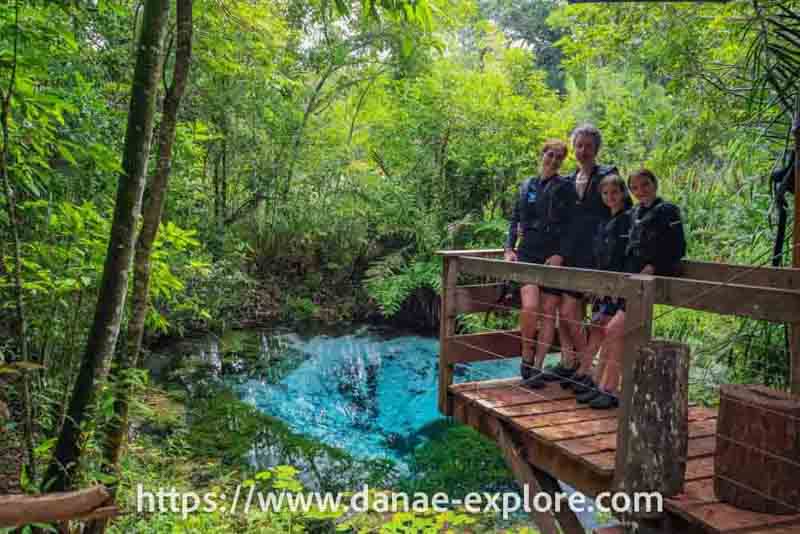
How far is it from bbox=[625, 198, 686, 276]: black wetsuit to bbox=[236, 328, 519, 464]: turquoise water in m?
4.04

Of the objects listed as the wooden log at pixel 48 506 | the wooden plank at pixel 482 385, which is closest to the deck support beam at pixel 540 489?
the wooden plank at pixel 482 385

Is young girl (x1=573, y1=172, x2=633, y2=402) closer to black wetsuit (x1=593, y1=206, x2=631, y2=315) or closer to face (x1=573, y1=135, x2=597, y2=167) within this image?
black wetsuit (x1=593, y1=206, x2=631, y2=315)

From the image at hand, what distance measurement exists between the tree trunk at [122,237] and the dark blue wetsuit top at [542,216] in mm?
2317

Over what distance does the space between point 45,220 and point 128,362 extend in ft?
2.96

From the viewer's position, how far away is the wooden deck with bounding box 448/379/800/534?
6.57 feet

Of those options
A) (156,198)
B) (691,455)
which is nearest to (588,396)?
(691,455)

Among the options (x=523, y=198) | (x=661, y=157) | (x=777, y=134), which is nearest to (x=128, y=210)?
(x=523, y=198)

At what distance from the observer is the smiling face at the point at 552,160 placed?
3459 millimetres

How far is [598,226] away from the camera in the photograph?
3.40 meters

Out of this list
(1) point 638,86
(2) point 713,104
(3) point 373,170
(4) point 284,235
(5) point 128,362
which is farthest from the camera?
(3) point 373,170

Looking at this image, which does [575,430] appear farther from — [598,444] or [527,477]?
[527,477]

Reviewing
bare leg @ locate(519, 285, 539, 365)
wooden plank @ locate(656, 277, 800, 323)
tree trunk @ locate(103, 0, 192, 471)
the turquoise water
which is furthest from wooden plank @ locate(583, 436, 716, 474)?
the turquoise water

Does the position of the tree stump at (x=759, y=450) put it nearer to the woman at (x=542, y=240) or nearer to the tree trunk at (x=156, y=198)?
the woman at (x=542, y=240)

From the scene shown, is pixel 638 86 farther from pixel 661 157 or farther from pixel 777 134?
pixel 777 134
